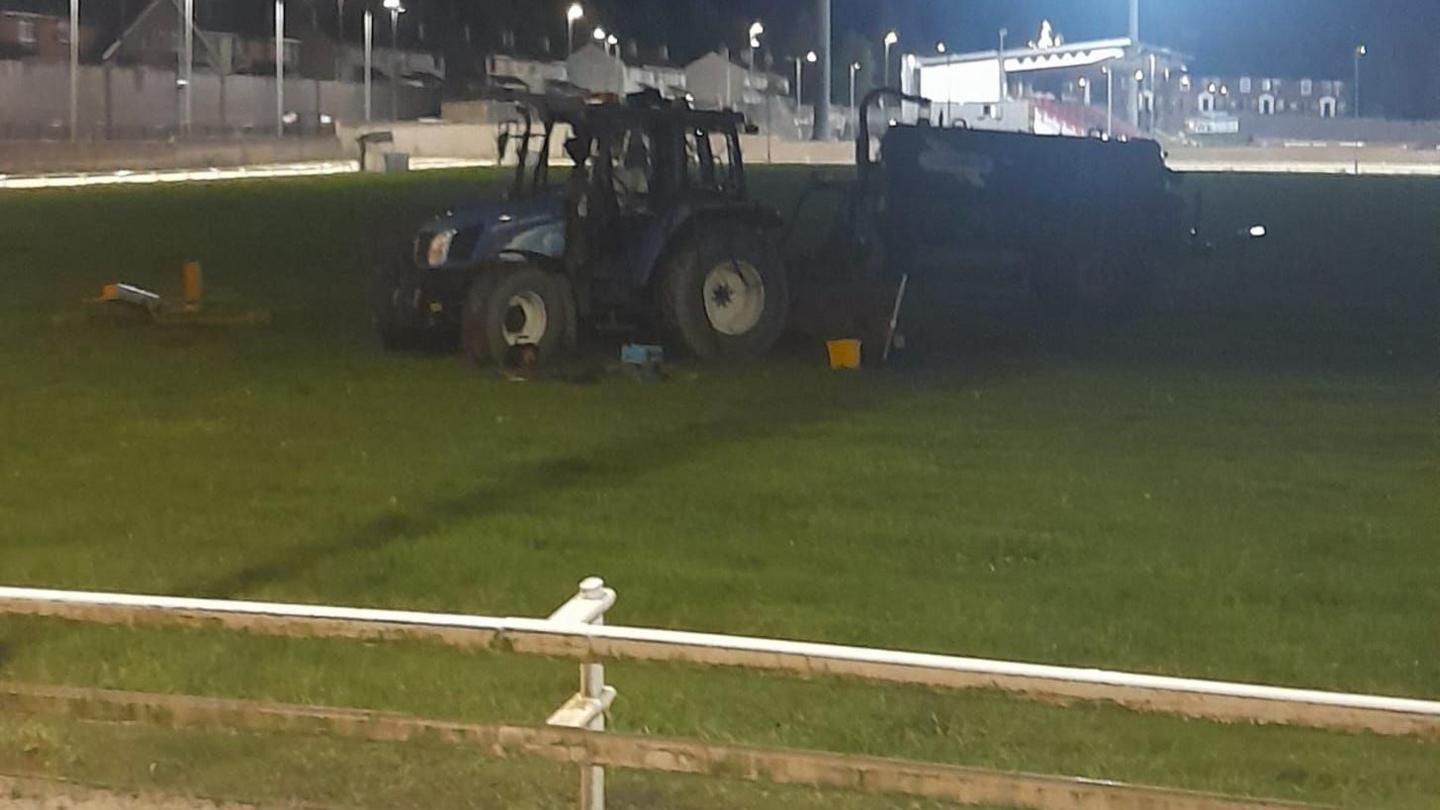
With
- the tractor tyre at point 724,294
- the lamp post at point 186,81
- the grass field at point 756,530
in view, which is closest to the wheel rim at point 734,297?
the tractor tyre at point 724,294

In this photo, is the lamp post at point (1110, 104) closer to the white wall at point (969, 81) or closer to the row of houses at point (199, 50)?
the white wall at point (969, 81)

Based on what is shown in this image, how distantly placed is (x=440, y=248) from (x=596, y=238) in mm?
1318

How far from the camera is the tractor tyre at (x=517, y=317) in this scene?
1602cm

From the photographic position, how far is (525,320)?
16.3m

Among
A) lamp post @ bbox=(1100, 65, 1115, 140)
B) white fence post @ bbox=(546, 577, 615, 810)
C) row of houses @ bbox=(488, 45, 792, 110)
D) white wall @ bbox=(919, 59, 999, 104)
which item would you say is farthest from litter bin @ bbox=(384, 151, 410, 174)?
white fence post @ bbox=(546, 577, 615, 810)

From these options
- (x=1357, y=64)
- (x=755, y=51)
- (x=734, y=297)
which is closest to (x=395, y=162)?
(x=734, y=297)

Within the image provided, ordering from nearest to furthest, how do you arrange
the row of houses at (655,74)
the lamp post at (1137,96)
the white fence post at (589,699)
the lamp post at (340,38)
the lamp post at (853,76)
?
the white fence post at (589,699) → the lamp post at (1137,96) → the row of houses at (655,74) → the lamp post at (340,38) → the lamp post at (853,76)

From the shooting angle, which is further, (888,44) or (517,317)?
(888,44)

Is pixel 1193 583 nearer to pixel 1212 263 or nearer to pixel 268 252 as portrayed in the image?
pixel 1212 263

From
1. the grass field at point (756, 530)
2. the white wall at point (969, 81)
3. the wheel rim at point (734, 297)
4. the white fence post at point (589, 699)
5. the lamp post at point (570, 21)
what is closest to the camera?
the white fence post at point (589, 699)

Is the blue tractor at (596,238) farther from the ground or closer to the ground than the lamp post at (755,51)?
closer to the ground

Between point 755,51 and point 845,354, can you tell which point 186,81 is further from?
A: point 845,354

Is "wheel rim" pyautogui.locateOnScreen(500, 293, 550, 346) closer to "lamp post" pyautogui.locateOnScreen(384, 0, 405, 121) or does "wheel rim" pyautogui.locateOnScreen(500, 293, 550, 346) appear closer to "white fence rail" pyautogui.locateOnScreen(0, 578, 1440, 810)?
"white fence rail" pyautogui.locateOnScreen(0, 578, 1440, 810)

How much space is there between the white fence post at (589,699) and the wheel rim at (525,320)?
35.2 feet
